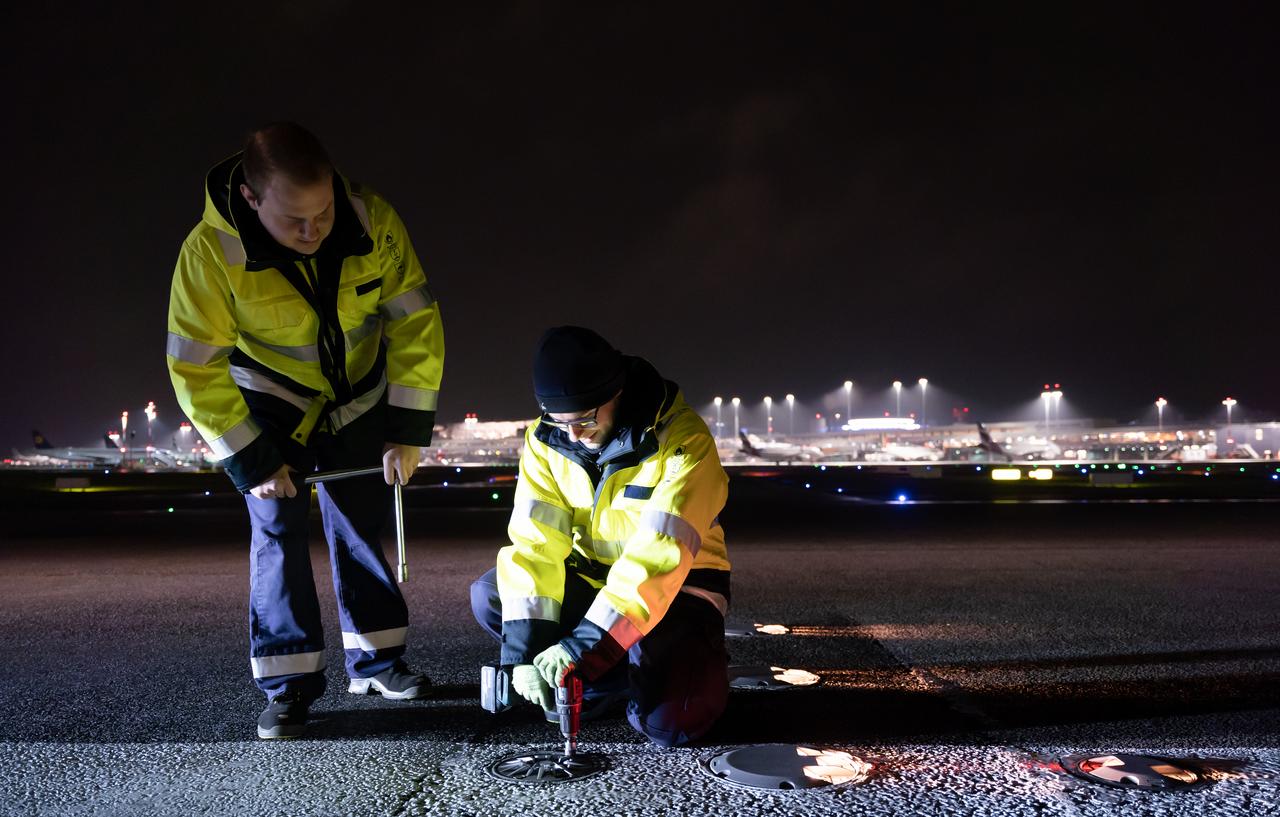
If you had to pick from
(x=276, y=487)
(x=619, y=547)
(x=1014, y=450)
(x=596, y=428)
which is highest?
(x=596, y=428)

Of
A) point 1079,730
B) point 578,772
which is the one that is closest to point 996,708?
point 1079,730

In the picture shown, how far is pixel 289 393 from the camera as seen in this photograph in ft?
12.7

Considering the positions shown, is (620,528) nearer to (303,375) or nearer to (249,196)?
(303,375)

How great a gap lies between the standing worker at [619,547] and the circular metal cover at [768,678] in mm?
541

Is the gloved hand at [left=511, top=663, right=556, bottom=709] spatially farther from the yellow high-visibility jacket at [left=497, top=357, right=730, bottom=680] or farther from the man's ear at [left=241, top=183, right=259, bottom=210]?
the man's ear at [left=241, top=183, right=259, bottom=210]

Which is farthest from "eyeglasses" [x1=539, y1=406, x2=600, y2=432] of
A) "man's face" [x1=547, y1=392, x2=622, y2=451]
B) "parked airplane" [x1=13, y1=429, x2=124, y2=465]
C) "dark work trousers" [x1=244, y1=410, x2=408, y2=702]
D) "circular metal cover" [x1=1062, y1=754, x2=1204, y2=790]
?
"parked airplane" [x1=13, y1=429, x2=124, y2=465]

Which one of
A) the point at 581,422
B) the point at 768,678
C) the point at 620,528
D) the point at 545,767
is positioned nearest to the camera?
the point at 545,767

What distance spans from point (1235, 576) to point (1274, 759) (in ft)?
17.0

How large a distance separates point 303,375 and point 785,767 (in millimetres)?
2217

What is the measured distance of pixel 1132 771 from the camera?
9.34 ft

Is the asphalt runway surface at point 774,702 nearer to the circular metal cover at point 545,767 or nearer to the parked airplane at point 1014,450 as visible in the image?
the circular metal cover at point 545,767

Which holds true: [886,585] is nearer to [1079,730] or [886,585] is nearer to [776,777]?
[1079,730]

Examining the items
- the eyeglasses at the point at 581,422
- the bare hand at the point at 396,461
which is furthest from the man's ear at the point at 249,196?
the eyeglasses at the point at 581,422

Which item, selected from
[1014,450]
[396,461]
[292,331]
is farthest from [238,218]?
[1014,450]
